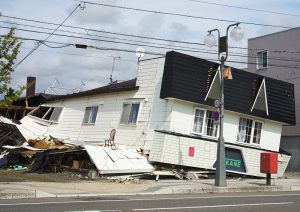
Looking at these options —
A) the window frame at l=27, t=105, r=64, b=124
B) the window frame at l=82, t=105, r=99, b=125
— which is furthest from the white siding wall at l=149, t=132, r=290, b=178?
the window frame at l=27, t=105, r=64, b=124

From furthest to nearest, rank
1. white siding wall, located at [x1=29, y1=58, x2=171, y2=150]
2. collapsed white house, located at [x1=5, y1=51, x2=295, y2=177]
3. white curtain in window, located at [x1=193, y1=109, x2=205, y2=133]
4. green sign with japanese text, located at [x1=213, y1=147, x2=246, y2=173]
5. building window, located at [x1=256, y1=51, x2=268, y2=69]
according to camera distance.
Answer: building window, located at [x1=256, y1=51, x2=268, y2=69], green sign with japanese text, located at [x1=213, y1=147, x2=246, y2=173], white curtain in window, located at [x1=193, y1=109, x2=205, y2=133], white siding wall, located at [x1=29, y1=58, x2=171, y2=150], collapsed white house, located at [x1=5, y1=51, x2=295, y2=177]

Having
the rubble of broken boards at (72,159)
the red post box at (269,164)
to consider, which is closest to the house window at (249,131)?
the red post box at (269,164)

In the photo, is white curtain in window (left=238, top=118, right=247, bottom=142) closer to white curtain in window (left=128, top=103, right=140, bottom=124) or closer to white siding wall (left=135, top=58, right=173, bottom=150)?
white siding wall (left=135, top=58, right=173, bottom=150)

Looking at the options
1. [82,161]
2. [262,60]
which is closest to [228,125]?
[82,161]

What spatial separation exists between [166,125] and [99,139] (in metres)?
4.48

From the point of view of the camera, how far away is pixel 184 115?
2295 cm

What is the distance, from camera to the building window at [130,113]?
24.1m

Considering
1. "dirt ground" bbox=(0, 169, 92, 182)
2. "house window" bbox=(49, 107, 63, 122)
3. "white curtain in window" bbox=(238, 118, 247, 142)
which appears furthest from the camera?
"house window" bbox=(49, 107, 63, 122)

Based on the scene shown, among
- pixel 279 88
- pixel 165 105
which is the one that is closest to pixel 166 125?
pixel 165 105

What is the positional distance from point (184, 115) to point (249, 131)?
451 centimetres

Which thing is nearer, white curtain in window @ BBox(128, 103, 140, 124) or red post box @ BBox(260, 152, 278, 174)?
red post box @ BBox(260, 152, 278, 174)

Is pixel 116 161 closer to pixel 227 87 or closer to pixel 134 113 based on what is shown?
pixel 134 113

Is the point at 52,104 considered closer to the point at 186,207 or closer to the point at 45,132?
the point at 45,132

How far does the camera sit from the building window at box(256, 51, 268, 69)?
128 feet
